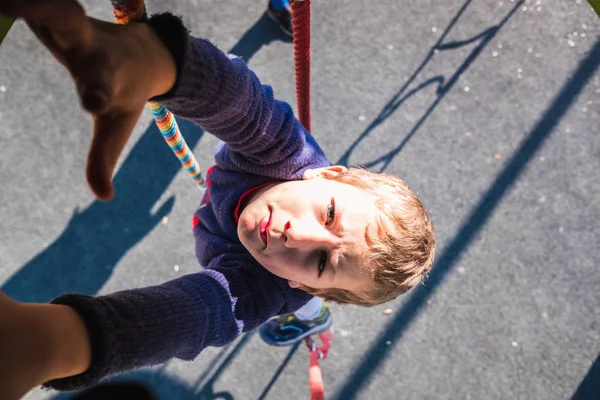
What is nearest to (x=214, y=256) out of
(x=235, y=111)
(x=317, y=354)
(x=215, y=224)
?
(x=215, y=224)

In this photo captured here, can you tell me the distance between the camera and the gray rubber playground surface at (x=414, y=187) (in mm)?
1170

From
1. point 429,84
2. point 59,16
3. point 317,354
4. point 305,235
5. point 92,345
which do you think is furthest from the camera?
point 429,84

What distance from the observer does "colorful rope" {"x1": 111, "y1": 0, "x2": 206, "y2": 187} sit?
504 mm

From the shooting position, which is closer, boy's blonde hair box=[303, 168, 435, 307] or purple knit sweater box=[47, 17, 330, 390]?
purple knit sweater box=[47, 17, 330, 390]

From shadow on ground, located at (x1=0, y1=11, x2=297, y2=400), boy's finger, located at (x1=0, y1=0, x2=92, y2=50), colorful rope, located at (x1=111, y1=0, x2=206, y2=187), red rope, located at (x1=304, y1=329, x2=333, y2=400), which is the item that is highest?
boy's finger, located at (x1=0, y1=0, x2=92, y2=50)

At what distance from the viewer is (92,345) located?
1.36 feet

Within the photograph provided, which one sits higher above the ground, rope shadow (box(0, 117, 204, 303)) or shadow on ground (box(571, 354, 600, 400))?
shadow on ground (box(571, 354, 600, 400))

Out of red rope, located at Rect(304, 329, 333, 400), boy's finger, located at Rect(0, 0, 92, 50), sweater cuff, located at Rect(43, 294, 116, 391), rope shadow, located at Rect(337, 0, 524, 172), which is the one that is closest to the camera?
boy's finger, located at Rect(0, 0, 92, 50)

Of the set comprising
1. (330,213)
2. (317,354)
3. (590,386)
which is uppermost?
(330,213)

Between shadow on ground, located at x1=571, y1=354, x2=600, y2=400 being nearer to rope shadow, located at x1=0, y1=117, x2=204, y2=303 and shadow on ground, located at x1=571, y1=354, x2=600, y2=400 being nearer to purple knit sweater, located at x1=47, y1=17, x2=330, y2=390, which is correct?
purple knit sweater, located at x1=47, y1=17, x2=330, y2=390

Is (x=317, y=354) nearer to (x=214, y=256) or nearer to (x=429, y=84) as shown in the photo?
(x=214, y=256)

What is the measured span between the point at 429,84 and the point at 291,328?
28.5 inches

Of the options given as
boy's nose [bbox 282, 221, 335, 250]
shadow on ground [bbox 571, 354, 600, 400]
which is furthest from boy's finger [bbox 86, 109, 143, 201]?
shadow on ground [bbox 571, 354, 600, 400]

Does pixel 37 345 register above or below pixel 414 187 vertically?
above
